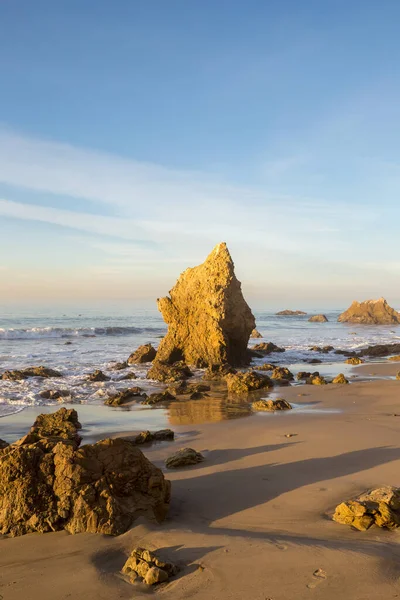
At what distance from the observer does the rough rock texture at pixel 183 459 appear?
24.2 feet

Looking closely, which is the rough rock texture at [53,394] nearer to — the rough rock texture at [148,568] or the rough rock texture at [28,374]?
the rough rock texture at [28,374]

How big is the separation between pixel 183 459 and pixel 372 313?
56.8m

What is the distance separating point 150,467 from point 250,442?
3.52 m

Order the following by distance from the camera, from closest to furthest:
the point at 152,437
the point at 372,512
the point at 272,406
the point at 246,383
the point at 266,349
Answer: the point at 372,512 → the point at 152,437 → the point at 272,406 → the point at 246,383 → the point at 266,349

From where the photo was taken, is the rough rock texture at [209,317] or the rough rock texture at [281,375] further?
the rough rock texture at [209,317]

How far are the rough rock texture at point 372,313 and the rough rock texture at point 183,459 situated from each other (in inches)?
2185

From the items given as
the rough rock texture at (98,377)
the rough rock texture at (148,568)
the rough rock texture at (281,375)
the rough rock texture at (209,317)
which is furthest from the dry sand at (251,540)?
the rough rock texture at (209,317)

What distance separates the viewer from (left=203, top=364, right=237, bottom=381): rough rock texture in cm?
1872

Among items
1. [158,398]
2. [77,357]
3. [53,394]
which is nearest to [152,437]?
[158,398]

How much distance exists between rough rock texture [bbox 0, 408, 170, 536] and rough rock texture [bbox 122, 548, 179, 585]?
2.28ft

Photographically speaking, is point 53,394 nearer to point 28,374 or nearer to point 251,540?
point 28,374

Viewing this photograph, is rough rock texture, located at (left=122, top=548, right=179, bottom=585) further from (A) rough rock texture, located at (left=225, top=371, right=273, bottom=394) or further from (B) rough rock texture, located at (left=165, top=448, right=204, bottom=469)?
(A) rough rock texture, located at (left=225, top=371, right=273, bottom=394)

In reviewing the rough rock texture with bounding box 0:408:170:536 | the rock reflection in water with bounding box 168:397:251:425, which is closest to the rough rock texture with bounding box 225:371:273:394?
the rock reflection in water with bounding box 168:397:251:425

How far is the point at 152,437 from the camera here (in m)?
9.09
